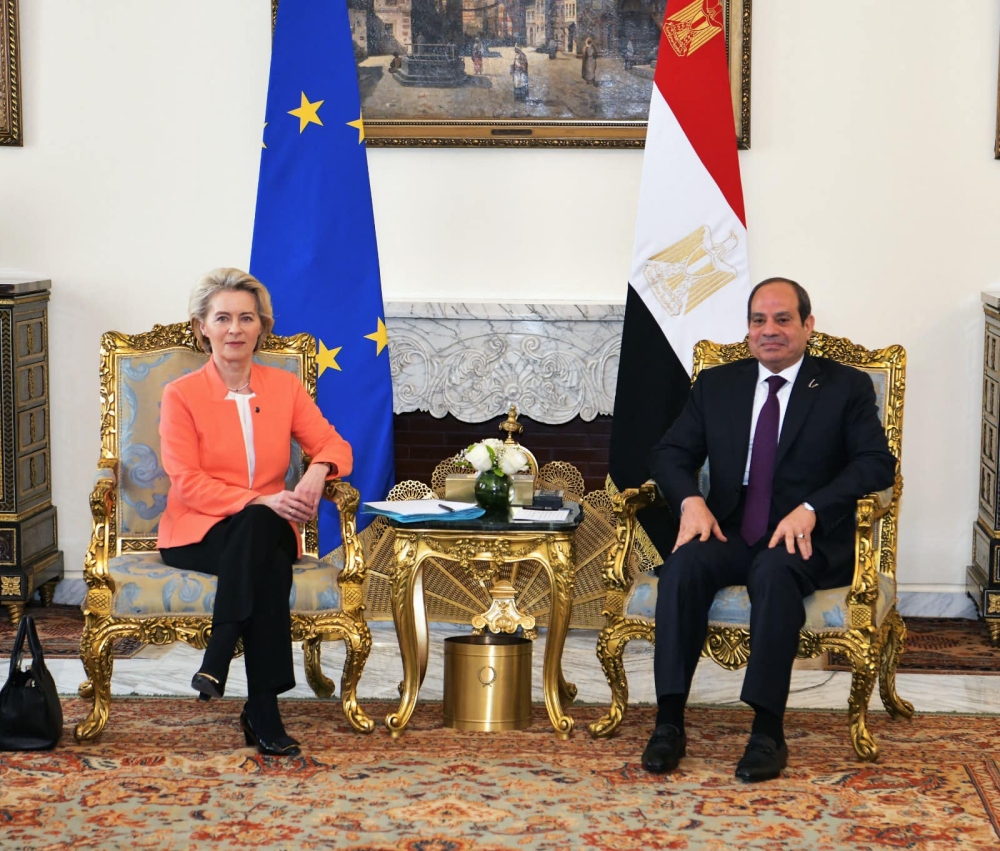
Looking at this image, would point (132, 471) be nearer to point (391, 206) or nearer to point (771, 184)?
point (391, 206)

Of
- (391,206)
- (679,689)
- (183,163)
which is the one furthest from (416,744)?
(183,163)

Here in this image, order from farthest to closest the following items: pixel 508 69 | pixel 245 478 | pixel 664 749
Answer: pixel 508 69, pixel 245 478, pixel 664 749

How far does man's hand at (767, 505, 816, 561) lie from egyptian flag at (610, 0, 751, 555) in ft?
3.46

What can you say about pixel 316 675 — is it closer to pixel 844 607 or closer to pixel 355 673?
pixel 355 673

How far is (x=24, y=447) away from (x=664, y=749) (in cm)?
305

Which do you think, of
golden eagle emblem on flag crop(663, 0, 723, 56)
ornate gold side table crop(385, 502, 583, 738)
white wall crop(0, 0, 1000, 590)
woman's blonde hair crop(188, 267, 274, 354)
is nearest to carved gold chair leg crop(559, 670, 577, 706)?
ornate gold side table crop(385, 502, 583, 738)

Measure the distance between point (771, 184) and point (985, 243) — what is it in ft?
2.90

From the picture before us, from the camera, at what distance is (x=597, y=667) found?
446 centimetres

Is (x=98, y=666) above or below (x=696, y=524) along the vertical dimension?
below

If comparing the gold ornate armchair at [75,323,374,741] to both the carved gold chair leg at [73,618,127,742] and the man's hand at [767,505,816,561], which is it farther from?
the man's hand at [767,505,816,561]

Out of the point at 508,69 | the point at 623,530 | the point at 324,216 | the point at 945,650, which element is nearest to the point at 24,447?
the point at 324,216

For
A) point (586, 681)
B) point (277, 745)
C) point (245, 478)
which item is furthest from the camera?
point (586, 681)

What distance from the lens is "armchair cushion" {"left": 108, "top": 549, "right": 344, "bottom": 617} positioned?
3.50 m

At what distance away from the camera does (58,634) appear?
15.8 ft
